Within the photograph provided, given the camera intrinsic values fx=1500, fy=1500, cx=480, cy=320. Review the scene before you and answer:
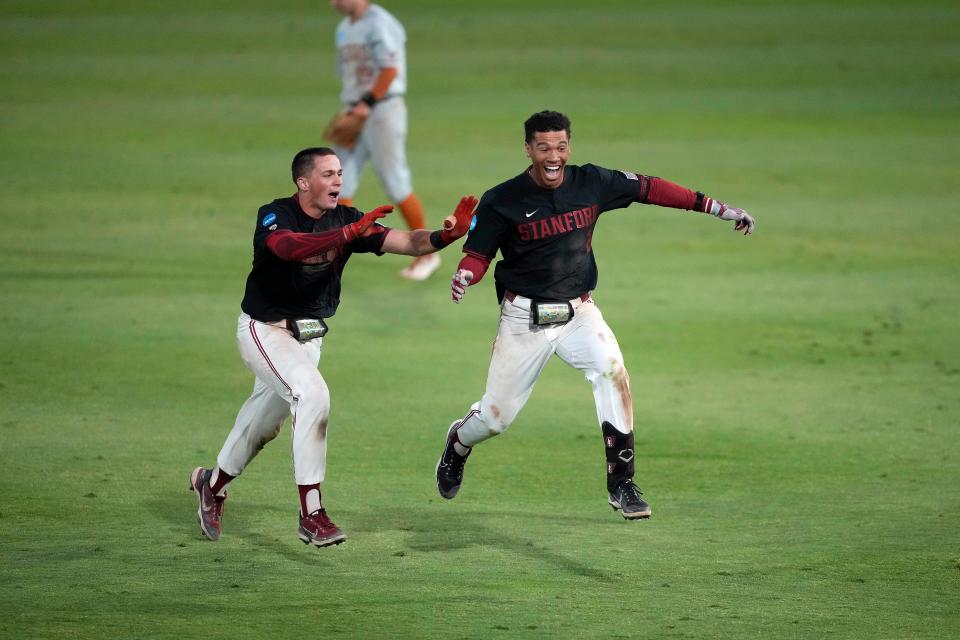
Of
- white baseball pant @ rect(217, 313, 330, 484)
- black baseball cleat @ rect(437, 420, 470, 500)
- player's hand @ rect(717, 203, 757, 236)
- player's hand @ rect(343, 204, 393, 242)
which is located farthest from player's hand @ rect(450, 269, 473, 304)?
player's hand @ rect(717, 203, 757, 236)

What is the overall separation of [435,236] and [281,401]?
45.8 inches

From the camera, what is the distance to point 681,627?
20.8 ft

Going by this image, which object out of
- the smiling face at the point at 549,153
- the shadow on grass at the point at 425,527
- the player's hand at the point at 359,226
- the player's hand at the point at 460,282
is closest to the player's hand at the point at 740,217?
the smiling face at the point at 549,153

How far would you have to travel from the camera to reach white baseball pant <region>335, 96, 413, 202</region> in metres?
13.6

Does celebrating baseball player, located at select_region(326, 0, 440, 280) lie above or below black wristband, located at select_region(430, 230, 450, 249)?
above

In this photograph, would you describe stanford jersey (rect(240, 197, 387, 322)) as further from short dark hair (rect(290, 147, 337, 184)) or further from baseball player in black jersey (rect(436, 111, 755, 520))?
baseball player in black jersey (rect(436, 111, 755, 520))

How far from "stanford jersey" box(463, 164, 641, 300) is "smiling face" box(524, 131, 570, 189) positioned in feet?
0.31

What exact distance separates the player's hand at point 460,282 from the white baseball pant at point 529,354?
0.40 m

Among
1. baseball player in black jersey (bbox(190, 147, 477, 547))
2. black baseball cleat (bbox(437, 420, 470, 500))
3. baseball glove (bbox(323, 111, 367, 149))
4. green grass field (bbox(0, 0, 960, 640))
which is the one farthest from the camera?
baseball glove (bbox(323, 111, 367, 149))

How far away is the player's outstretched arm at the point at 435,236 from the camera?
710cm

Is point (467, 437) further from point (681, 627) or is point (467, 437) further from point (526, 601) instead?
point (681, 627)

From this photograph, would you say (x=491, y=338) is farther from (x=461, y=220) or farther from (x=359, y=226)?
(x=359, y=226)

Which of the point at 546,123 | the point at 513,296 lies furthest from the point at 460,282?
the point at 546,123

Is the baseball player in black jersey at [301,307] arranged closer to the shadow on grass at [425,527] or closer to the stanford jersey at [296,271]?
the stanford jersey at [296,271]
